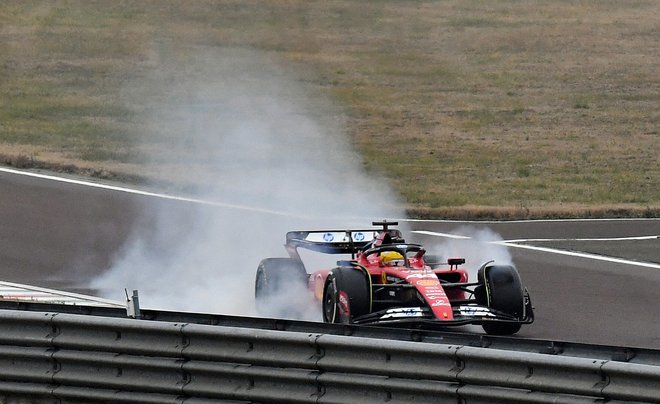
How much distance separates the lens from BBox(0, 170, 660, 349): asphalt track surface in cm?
1495

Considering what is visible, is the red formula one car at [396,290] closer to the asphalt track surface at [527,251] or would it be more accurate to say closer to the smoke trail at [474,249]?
the asphalt track surface at [527,251]

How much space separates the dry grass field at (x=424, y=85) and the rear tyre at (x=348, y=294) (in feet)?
31.6

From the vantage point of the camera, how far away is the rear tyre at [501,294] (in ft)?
45.0

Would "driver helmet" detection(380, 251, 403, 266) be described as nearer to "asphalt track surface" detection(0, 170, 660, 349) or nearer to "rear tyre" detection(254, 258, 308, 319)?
"rear tyre" detection(254, 258, 308, 319)

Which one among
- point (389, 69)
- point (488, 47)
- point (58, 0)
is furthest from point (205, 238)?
point (58, 0)

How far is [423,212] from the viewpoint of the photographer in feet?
76.5

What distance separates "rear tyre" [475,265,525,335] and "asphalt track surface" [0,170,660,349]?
0.42 meters

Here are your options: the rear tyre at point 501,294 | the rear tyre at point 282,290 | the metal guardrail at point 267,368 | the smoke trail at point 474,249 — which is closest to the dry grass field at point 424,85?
the smoke trail at point 474,249

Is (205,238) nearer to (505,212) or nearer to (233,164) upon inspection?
(505,212)

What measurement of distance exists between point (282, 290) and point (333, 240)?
0.91 m

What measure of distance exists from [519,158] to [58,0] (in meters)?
20.1

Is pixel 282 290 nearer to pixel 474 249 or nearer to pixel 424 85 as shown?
pixel 474 249

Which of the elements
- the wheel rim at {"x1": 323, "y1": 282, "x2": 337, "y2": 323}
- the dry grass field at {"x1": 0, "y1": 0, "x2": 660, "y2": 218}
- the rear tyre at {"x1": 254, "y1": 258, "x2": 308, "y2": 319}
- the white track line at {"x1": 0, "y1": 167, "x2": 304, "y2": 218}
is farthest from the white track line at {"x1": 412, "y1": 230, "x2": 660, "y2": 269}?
the wheel rim at {"x1": 323, "y1": 282, "x2": 337, "y2": 323}

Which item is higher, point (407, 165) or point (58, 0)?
point (58, 0)
